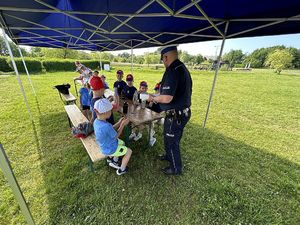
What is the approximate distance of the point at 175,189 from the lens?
241 centimetres

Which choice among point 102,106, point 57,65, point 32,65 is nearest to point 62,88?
point 102,106

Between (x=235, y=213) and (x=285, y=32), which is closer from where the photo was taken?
(x=235, y=213)

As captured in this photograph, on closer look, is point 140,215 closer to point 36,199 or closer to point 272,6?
point 36,199

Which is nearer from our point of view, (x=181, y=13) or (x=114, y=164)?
(x=181, y=13)

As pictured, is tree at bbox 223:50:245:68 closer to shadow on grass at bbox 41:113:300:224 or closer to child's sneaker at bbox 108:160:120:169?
shadow on grass at bbox 41:113:300:224

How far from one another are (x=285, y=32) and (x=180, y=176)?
309 cm

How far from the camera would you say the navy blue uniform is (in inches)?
77.3

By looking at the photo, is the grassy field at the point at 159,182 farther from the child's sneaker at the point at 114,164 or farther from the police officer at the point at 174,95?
the police officer at the point at 174,95

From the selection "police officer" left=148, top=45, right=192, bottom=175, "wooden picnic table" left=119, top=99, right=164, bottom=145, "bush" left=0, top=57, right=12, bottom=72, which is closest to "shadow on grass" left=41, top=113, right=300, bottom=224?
"police officer" left=148, top=45, right=192, bottom=175

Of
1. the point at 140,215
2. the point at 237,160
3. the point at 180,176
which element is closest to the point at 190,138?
the point at 237,160

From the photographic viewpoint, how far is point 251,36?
2770 mm

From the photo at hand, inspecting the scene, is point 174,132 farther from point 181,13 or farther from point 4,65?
point 4,65

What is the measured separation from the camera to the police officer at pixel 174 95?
1970 millimetres

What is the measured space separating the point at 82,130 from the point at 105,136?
81cm
